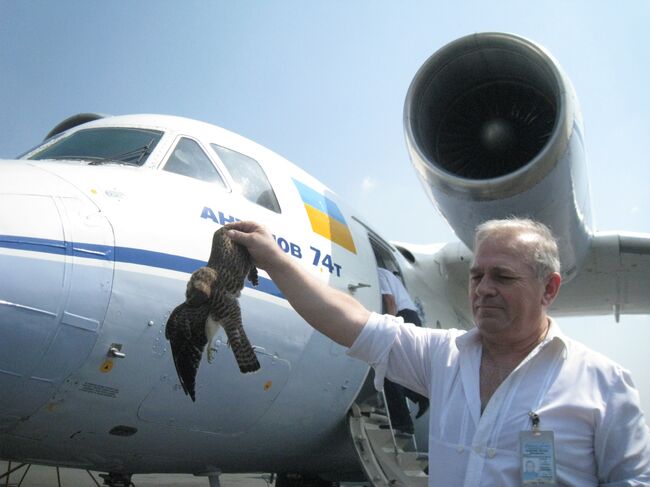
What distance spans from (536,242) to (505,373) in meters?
0.35

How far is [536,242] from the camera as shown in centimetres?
173

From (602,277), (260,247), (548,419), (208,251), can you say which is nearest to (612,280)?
(602,277)

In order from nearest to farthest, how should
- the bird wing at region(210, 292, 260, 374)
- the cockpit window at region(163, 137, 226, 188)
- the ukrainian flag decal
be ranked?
1. the bird wing at region(210, 292, 260, 374)
2. the cockpit window at region(163, 137, 226, 188)
3. the ukrainian flag decal

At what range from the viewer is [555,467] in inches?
57.7

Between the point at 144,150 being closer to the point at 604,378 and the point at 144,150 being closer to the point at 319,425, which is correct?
the point at 319,425

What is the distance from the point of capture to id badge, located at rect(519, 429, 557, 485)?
145cm

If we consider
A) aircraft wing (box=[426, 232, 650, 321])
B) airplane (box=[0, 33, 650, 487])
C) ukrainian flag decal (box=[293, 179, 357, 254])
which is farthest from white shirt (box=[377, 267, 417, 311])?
aircraft wing (box=[426, 232, 650, 321])

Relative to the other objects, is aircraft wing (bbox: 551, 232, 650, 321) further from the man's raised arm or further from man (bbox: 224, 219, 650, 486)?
the man's raised arm

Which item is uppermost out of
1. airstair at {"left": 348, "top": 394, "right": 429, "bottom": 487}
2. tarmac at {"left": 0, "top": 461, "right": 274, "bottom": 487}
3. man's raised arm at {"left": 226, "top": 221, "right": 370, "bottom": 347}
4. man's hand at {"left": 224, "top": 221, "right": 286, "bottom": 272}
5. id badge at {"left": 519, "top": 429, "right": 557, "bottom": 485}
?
man's hand at {"left": 224, "top": 221, "right": 286, "bottom": 272}

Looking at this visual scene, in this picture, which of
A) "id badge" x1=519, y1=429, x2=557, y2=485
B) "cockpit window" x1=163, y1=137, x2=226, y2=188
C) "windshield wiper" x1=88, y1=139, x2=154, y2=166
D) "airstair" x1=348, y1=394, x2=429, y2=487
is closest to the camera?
"id badge" x1=519, y1=429, x2=557, y2=485

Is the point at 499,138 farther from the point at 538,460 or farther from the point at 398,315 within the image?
the point at 538,460

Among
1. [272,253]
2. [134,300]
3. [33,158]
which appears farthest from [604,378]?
[33,158]

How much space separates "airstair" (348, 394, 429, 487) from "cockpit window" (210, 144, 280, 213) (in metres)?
1.52

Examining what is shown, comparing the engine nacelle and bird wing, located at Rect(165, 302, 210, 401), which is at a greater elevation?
the engine nacelle
